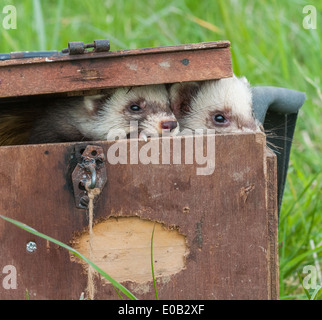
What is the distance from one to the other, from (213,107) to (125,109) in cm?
30

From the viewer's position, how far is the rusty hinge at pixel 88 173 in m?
1.52

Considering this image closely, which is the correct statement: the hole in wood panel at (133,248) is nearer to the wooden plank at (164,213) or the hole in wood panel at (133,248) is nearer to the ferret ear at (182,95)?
the wooden plank at (164,213)

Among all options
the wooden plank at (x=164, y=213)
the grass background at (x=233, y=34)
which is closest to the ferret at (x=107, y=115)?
the wooden plank at (x=164, y=213)

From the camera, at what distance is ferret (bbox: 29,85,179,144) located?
1.88m

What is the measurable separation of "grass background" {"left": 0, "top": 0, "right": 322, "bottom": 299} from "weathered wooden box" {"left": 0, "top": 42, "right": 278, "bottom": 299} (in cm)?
88

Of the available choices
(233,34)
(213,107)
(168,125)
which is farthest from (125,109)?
(233,34)

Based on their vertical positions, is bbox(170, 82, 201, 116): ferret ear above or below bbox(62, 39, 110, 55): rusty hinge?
above

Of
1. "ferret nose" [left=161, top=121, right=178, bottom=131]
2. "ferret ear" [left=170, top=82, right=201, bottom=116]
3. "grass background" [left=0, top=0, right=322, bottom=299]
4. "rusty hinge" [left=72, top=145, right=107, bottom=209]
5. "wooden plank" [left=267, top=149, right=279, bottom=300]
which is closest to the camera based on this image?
"rusty hinge" [left=72, top=145, right=107, bottom=209]

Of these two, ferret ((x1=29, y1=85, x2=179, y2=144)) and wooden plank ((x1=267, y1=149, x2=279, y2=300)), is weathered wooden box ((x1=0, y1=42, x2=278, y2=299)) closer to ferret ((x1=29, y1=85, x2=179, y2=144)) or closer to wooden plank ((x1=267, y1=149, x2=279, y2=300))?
wooden plank ((x1=267, y1=149, x2=279, y2=300))

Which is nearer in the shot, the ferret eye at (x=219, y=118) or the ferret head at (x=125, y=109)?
the ferret head at (x=125, y=109)

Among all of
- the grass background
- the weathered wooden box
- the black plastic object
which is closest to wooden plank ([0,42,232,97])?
the weathered wooden box

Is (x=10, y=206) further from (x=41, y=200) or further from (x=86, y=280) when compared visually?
(x=86, y=280)

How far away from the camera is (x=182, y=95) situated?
201 centimetres
